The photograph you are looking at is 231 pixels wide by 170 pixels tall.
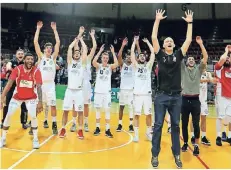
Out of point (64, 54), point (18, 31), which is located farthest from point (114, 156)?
point (18, 31)

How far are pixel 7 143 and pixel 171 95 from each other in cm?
377

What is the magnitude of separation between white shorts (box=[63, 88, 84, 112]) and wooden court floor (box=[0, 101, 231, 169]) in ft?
2.39

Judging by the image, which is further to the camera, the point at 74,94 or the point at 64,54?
the point at 64,54


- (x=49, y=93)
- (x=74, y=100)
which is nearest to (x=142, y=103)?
(x=74, y=100)

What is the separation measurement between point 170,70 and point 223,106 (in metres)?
2.44

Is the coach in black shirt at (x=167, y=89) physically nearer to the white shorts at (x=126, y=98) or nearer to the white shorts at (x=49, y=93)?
the white shorts at (x=126, y=98)

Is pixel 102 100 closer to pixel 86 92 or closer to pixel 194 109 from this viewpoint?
pixel 86 92

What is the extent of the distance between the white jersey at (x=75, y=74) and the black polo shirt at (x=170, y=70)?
9.06 ft

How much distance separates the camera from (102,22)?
25281 millimetres

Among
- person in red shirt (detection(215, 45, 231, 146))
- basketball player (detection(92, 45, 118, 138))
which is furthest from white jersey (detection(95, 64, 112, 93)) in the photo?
person in red shirt (detection(215, 45, 231, 146))

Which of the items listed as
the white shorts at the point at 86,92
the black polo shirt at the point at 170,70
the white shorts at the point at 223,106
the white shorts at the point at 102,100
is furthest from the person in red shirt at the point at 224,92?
the white shorts at the point at 86,92

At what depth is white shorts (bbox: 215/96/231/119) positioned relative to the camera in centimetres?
616

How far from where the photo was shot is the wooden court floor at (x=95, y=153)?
475 cm

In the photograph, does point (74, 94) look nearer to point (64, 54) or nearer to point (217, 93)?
point (217, 93)
